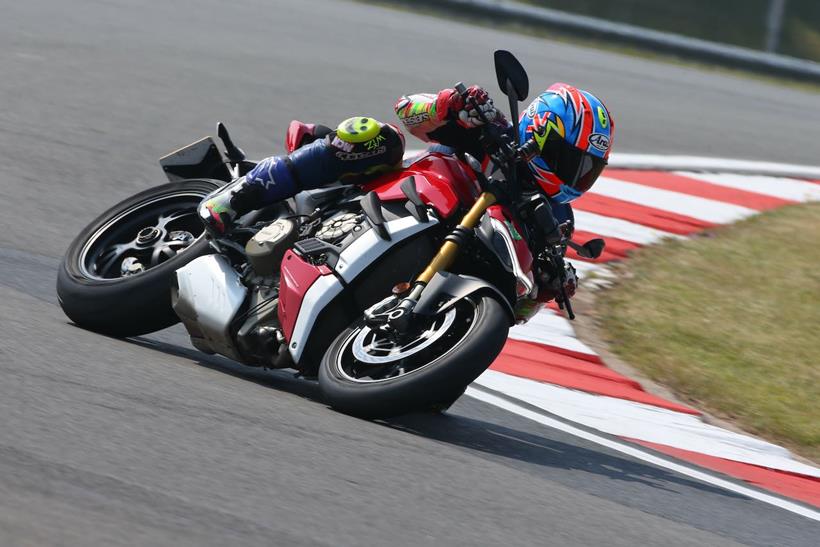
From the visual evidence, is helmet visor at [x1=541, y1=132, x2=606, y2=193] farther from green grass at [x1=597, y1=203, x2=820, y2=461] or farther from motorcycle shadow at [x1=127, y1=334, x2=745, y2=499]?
green grass at [x1=597, y1=203, x2=820, y2=461]

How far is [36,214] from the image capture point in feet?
23.7

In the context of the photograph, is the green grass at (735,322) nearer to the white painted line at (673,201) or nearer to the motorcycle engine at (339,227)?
the white painted line at (673,201)

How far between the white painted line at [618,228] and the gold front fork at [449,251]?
12.4ft

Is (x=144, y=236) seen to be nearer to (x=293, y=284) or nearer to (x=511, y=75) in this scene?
(x=293, y=284)

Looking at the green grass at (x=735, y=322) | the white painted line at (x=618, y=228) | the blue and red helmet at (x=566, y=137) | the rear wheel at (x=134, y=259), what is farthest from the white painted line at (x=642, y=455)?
the white painted line at (x=618, y=228)

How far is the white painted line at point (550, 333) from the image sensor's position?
6.79 metres

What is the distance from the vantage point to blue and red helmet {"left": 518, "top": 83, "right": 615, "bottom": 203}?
16.5 ft

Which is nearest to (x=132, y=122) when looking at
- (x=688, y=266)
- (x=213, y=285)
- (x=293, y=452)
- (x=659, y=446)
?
(x=688, y=266)

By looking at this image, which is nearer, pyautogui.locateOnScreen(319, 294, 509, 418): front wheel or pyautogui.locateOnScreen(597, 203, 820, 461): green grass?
pyautogui.locateOnScreen(319, 294, 509, 418): front wheel

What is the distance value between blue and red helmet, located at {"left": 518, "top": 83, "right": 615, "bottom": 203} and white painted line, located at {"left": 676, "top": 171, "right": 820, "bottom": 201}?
5.87 m

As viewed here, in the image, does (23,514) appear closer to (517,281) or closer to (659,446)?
(517,281)

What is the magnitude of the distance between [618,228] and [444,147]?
149 inches

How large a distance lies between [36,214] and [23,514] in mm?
4355

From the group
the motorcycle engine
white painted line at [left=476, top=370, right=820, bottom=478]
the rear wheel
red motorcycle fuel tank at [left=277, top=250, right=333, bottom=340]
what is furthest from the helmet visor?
the rear wheel
